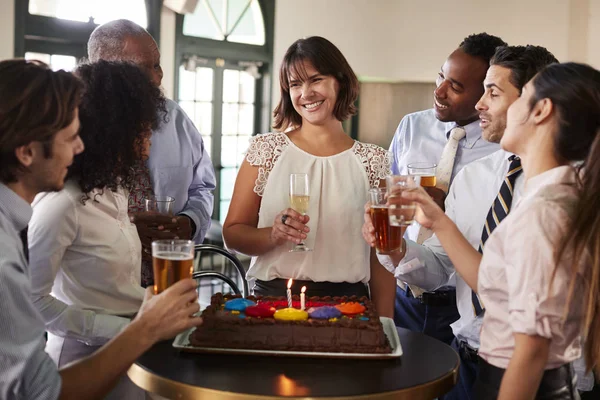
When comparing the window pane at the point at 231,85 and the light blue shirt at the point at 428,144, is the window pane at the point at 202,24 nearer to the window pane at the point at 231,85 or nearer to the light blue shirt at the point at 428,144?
the window pane at the point at 231,85

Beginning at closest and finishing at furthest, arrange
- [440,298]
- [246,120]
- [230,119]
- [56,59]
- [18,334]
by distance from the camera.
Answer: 1. [18,334]
2. [440,298]
3. [56,59]
4. [230,119]
5. [246,120]

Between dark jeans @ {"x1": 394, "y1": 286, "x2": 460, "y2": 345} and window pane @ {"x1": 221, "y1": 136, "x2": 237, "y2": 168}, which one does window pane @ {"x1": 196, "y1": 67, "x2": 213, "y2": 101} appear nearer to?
window pane @ {"x1": 221, "y1": 136, "x2": 237, "y2": 168}

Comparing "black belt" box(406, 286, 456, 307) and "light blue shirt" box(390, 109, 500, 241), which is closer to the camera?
"black belt" box(406, 286, 456, 307)

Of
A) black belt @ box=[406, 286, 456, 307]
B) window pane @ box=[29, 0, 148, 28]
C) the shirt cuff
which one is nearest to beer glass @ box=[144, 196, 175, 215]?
the shirt cuff

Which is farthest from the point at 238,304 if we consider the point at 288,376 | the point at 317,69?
the point at 317,69

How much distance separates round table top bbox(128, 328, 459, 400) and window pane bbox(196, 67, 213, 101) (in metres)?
6.61

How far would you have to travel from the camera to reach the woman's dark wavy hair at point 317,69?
108 inches

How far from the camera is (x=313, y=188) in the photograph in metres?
2.73

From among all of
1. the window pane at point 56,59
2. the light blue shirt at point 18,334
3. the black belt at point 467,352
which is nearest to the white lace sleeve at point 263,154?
the black belt at point 467,352

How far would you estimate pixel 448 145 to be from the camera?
326 centimetres

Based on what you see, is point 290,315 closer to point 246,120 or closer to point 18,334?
point 18,334

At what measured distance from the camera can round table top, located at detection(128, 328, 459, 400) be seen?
5.57ft

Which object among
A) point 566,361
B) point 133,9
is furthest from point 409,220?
point 133,9

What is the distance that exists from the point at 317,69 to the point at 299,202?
23.1 inches
